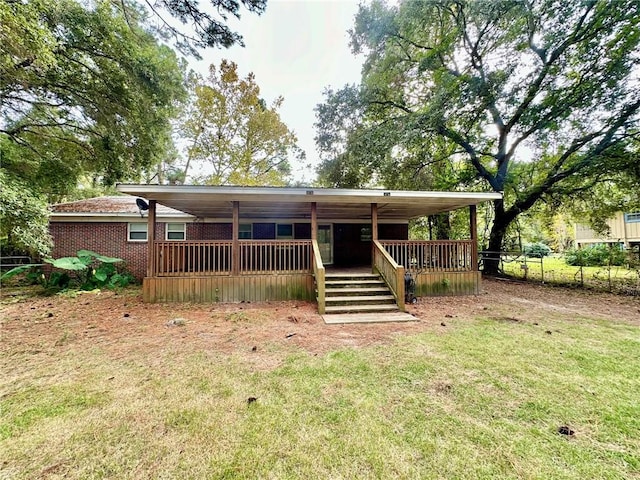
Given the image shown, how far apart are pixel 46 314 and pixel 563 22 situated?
57.7 feet

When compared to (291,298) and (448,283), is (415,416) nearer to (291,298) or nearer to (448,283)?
(291,298)

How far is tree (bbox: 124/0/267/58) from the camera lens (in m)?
4.34

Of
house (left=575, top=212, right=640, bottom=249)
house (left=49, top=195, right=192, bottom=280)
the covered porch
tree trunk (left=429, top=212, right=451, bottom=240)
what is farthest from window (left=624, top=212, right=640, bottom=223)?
house (left=49, top=195, right=192, bottom=280)

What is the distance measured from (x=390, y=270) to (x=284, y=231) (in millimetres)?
5606

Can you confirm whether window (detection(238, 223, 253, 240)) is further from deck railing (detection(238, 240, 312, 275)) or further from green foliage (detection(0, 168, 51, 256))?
green foliage (detection(0, 168, 51, 256))

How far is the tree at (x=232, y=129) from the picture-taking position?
59.4 ft

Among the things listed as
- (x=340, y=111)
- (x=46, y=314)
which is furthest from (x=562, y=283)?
(x=46, y=314)

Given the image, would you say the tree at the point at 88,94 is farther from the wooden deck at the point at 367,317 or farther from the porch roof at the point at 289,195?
the wooden deck at the point at 367,317

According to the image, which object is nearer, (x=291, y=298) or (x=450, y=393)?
(x=450, y=393)

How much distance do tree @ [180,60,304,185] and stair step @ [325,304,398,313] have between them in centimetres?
1447

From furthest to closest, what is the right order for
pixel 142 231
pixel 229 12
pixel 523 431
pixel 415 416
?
pixel 142 231 < pixel 229 12 < pixel 415 416 < pixel 523 431

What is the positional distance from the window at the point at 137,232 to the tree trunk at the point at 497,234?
1527 centimetres

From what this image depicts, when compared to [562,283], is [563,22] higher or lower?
higher

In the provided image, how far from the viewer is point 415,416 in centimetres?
256
